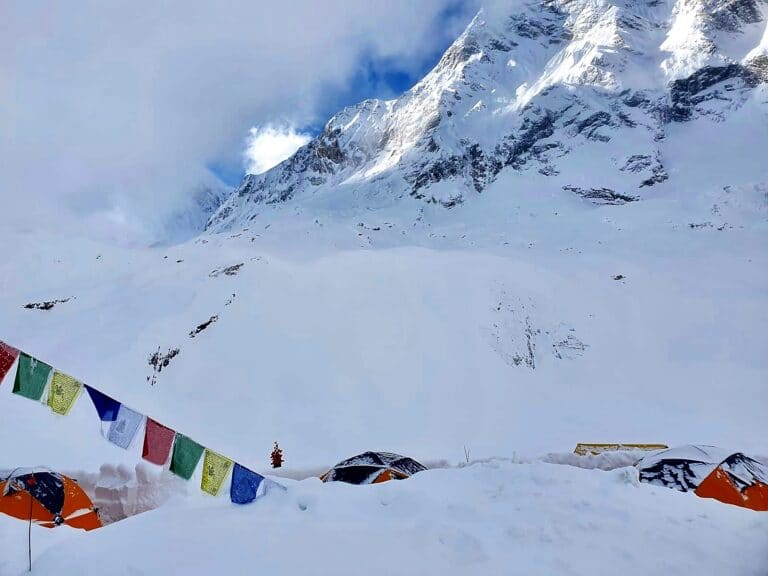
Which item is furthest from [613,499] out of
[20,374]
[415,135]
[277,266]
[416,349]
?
[415,135]

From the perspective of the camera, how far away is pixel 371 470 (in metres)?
12.9

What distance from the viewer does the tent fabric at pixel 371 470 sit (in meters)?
12.7

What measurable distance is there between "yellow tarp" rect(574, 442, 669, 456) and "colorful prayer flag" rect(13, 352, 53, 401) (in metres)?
15.3

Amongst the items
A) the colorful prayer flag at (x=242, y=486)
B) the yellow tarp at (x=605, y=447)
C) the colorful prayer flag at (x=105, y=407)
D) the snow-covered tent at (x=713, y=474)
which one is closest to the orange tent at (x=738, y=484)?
the snow-covered tent at (x=713, y=474)

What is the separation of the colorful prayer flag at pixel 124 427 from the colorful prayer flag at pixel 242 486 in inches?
64.2

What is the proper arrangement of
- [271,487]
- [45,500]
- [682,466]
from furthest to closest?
[682,466], [45,500], [271,487]

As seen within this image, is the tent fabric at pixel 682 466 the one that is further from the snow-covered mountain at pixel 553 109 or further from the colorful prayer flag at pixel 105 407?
the snow-covered mountain at pixel 553 109

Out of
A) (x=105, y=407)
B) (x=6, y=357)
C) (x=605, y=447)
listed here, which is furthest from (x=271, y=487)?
(x=605, y=447)

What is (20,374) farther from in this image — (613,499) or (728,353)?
(728,353)

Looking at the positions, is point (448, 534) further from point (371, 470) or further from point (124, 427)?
point (371, 470)

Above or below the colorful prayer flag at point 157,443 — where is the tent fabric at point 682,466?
below

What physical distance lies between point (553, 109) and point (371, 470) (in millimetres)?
74065

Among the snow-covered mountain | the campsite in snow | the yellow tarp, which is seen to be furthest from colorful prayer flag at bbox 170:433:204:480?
the snow-covered mountain

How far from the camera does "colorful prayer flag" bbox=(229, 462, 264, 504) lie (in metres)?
7.08
